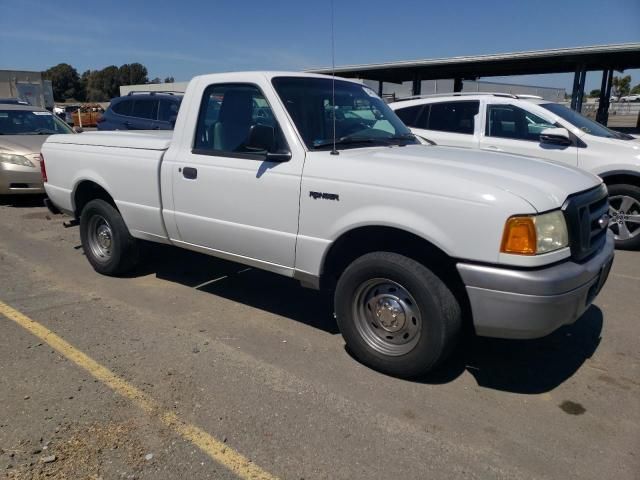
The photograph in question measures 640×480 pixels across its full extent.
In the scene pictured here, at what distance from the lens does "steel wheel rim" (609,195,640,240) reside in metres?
6.71

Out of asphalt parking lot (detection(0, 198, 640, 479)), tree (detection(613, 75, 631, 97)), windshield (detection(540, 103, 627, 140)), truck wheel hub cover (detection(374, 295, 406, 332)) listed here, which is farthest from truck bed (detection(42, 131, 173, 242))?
tree (detection(613, 75, 631, 97))

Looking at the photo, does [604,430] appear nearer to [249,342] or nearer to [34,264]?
[249,342]

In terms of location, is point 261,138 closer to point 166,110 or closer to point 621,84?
point 166,110

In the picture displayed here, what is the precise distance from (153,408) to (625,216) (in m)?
6.22

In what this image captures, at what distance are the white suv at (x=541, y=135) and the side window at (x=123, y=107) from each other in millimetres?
7612

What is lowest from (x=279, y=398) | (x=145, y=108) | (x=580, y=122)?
(x=279, y=398)

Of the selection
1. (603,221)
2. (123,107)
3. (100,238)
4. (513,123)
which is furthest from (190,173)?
(123,107)

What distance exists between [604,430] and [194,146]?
354 cm

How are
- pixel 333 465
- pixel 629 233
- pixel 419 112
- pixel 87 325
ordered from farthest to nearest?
1. pixel 419 112
2. pixel 629 233
3. pixel 87 325
4. pixel 333 465

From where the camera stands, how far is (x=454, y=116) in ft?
25.7

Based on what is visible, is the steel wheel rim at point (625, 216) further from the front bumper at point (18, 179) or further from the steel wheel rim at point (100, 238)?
the front bumper at point (18, 179)

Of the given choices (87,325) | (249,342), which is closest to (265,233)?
(249,342)

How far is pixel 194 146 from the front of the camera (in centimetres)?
445

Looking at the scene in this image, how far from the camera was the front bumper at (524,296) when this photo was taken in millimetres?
2910
